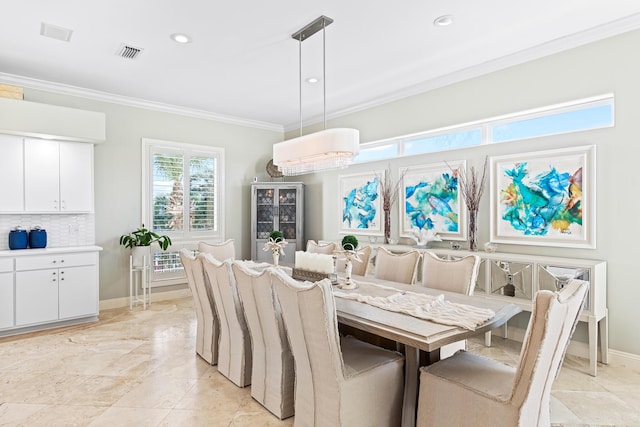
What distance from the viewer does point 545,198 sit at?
3.76 metres

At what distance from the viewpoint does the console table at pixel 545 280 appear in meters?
3.20

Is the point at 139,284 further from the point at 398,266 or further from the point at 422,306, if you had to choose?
the point at 422,306

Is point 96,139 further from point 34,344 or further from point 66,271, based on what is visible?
point 34,344

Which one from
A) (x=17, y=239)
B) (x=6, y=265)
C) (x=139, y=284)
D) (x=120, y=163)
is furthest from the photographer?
(x=139, y=284)

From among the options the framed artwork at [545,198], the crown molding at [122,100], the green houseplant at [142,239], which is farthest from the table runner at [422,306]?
the crown molding at [122,100]

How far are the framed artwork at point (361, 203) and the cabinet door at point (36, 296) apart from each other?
386cm

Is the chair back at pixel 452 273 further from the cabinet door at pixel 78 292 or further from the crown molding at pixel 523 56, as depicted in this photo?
the cabinet door at pixel 78 292

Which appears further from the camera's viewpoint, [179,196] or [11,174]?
[179,196]

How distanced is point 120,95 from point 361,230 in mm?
3894

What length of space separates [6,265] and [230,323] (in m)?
2.99

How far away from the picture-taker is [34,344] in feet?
13.0

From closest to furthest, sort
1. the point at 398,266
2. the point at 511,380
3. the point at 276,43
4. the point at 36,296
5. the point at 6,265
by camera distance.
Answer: the point at 511,380
the point at 398,266
the point at 276,43
the point at 6,265
the point at 36,296

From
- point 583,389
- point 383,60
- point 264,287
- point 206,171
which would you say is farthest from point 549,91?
point 206,171

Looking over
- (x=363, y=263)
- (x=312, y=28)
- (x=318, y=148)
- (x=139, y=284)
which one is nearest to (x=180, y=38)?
(x=312, y=28)
